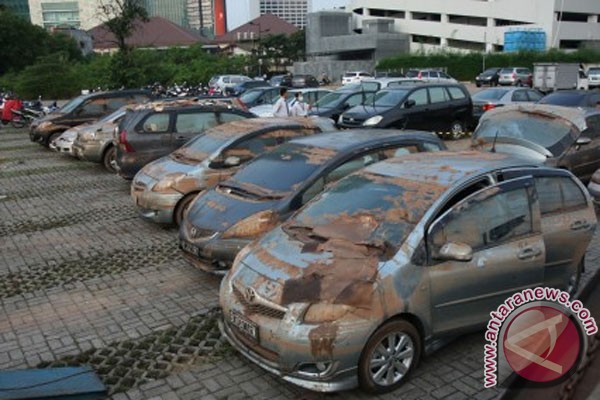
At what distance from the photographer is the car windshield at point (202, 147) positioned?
348 inches

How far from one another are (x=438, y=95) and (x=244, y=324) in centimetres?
1340

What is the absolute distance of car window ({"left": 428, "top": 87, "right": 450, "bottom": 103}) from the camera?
16.4 m

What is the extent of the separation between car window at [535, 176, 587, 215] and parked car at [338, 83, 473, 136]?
9.66m

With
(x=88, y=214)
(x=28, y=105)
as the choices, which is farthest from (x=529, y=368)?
(x=28, y=105)

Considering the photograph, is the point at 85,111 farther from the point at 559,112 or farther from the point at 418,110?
the point at 559,112

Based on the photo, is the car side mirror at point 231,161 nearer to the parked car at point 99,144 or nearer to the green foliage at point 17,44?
the parked car at point 99,144

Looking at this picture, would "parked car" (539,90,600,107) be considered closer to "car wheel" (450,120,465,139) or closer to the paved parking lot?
"car wheel" (450,120,465,139)

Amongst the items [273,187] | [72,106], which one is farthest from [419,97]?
[273,187]

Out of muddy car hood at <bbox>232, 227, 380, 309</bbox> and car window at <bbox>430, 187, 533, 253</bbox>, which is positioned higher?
car window at <bbox>430, 187, 533, 253</bbox>

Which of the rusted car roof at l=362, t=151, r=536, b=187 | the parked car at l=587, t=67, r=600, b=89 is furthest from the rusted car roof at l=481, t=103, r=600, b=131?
the parked car at l=587, t=67, r=600, b=89

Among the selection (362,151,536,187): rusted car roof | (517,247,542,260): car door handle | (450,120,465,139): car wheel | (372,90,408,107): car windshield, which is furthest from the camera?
(450,120,465,139): car wheel

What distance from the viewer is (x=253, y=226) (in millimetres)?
6234

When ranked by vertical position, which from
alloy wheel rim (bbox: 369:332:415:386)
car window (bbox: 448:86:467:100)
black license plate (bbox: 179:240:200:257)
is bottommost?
alloy wheel rim (bbox: 369:332:415:386)

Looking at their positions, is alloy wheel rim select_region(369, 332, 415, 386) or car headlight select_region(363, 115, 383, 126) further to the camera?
car headlight select_region(363, 115, 383, 126)
